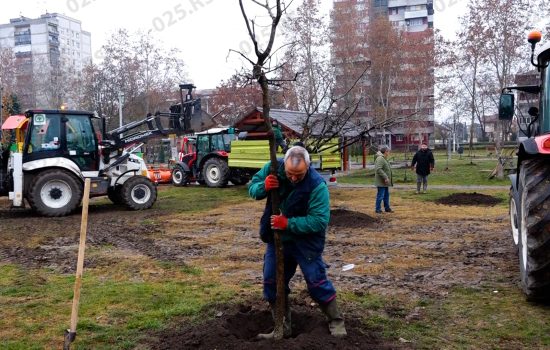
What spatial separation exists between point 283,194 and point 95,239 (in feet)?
21.5

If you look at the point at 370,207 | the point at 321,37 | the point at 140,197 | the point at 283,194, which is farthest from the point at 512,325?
the point at 321,37

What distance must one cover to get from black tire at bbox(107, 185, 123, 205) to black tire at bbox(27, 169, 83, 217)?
1367 mm

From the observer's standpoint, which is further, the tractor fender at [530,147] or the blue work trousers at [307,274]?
the tractor fender at [530,147]

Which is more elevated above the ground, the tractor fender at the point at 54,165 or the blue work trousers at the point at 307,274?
the tractor fender at the point at 54,165

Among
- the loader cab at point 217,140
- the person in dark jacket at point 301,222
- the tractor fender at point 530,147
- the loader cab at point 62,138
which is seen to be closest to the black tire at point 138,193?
the loader cab at point 62,138

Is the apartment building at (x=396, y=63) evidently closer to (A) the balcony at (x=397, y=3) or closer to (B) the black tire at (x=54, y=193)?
(B) the black tire at (x=54, y=193)

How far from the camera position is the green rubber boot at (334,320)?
13.8 feet

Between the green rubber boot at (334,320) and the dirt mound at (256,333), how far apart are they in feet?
0.20

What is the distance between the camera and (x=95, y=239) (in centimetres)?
977

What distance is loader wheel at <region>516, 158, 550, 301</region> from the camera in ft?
15.3

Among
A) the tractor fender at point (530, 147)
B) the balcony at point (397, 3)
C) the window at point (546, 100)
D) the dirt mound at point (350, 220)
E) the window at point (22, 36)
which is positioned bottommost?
the dirt mound at point (350, 220)

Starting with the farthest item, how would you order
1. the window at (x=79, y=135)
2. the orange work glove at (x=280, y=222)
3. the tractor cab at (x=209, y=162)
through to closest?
the tractor cab at (x=209, y=162), the window at (x=79, y=135), the orange work glove at (x=280, y=222)

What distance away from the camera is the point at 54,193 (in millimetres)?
12477

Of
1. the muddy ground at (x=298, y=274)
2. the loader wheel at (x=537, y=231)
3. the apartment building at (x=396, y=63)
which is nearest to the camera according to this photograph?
the muddy ground at (x=298, y=274)
